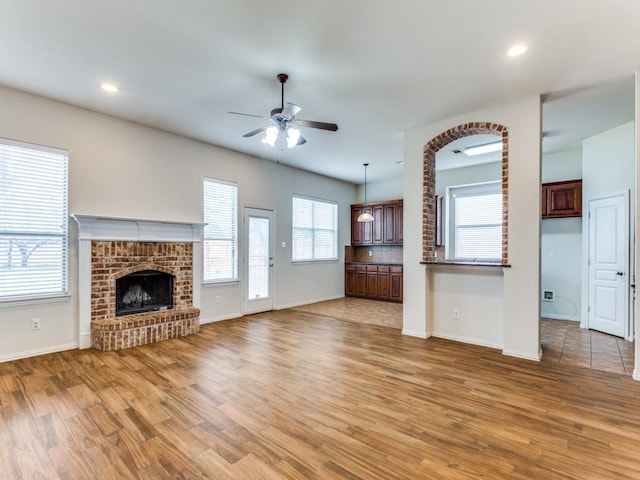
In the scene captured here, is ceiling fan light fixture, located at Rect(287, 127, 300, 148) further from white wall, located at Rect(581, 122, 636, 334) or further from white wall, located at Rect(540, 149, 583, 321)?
white wall, located at Rect(540, 149, 583, 321)

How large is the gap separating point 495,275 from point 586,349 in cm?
144

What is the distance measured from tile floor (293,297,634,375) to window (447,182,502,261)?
1616 millimetres

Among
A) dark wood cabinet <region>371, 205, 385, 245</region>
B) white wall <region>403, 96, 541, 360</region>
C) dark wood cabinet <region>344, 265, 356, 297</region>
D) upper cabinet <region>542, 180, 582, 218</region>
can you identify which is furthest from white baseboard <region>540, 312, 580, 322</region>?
dark wood cabinet <region>344, 265, 356, 297</region>

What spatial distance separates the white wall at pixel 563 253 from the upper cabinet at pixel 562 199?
233 millimetres

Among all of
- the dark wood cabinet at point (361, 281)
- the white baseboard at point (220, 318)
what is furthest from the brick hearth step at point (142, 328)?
the dark wood cabinet at point (361, 281)

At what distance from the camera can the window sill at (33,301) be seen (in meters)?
3.58

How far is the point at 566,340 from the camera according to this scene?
4.40 m

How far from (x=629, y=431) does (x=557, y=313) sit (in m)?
4.04

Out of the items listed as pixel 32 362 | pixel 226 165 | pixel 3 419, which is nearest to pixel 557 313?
pixel 226 165

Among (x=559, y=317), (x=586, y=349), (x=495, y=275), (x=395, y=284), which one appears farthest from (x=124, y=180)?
(x=559, y=317)

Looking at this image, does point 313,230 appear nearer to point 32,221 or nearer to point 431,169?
point 431,169

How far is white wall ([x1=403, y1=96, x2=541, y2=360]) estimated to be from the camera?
12.1 ft

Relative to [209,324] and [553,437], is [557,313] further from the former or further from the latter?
[209,324]

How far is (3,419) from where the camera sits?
237 cm
